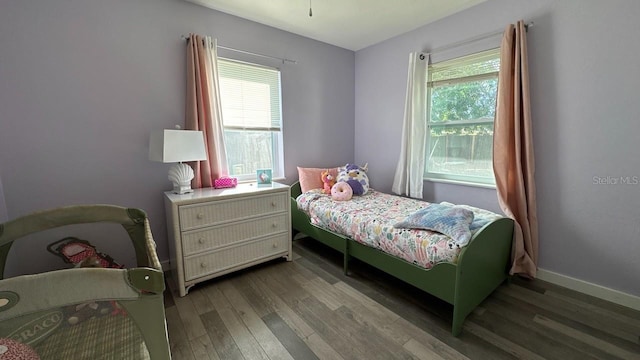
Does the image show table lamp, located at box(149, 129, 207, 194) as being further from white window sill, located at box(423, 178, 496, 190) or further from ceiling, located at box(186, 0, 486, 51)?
white window sill, located at box(423, 178, 496, 190)

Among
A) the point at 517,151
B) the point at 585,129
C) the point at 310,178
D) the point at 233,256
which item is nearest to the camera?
the point at 585,129

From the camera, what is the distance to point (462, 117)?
2625 millimetres

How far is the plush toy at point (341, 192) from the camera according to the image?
269 centimetres

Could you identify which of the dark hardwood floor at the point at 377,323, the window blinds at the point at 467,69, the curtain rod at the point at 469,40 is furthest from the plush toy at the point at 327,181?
the curtain rod at the point at 469,40

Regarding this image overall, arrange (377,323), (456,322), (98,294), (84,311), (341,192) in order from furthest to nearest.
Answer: (341,192) → (377,323) → (456,322) → (84,311) → (98,294)

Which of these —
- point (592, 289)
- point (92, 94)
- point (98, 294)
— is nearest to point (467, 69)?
point (592, 289)

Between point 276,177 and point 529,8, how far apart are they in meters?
2.76

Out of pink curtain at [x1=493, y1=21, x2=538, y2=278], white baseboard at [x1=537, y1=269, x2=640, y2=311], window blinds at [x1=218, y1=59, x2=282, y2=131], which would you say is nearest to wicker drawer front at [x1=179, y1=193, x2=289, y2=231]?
window blinds at [x1=218, y1=59, x2=282, y2=131]

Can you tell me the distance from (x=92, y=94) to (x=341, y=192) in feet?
7.28

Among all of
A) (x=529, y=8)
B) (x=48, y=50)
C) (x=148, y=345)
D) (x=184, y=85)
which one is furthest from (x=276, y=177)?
(x=529, y=8)

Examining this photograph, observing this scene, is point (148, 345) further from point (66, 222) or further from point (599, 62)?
point (599, 62)

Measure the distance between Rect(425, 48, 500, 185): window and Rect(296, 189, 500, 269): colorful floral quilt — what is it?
22.7 inches

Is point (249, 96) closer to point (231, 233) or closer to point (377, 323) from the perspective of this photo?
point (231, 233)

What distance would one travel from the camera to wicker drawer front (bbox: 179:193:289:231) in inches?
77.9
